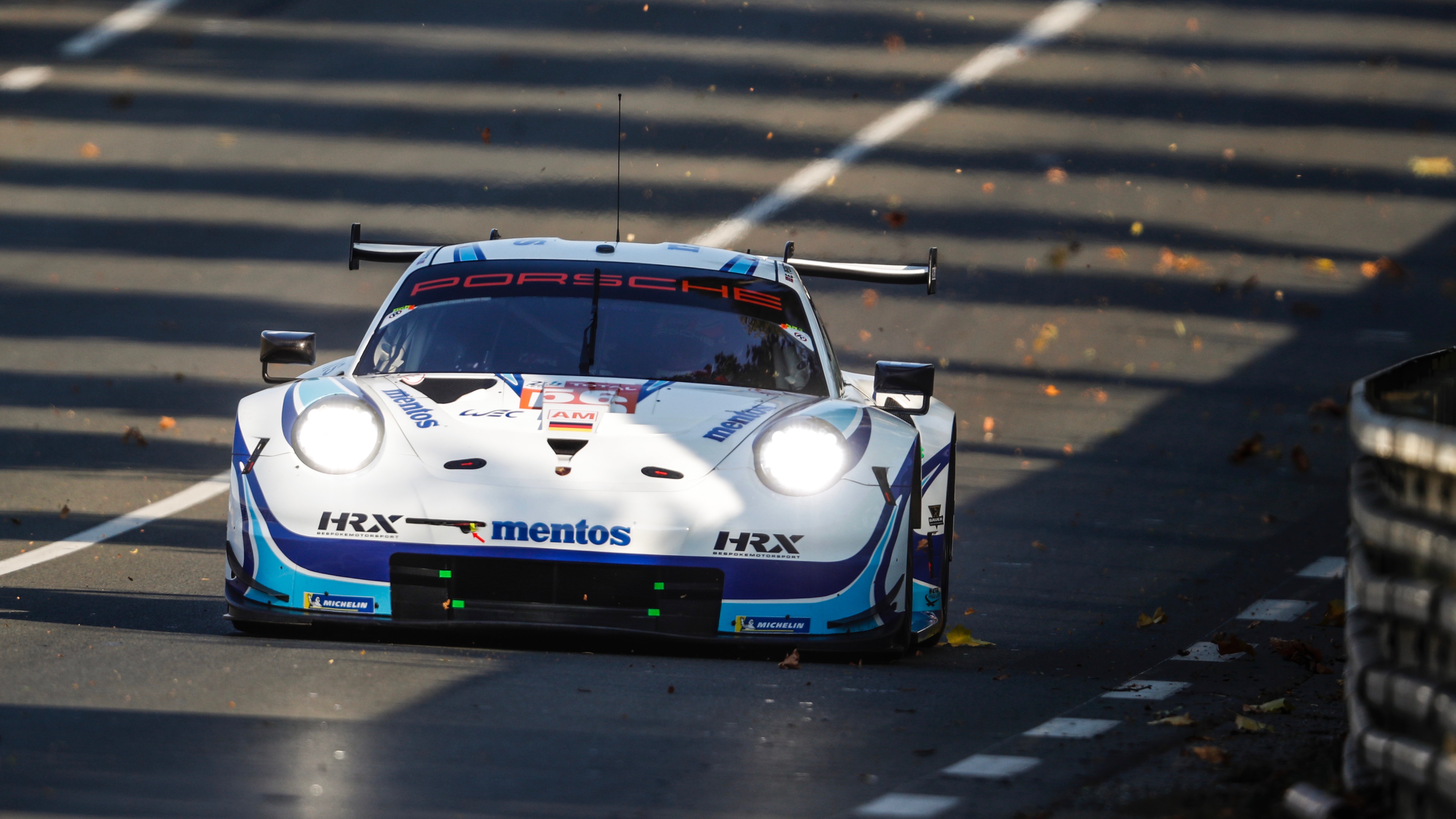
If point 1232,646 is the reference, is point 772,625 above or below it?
above

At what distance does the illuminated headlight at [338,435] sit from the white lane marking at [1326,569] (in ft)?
14.9

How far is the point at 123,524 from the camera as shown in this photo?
8.82 m

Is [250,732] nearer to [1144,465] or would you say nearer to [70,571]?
[70,571]

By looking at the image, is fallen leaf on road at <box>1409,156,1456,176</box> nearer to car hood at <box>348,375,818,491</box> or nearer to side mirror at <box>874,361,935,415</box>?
side mirror at <box>874,361,935,415</box>

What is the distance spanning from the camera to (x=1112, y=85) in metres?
20.3

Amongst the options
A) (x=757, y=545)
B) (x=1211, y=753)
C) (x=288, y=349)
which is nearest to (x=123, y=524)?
(x=288, y=349)

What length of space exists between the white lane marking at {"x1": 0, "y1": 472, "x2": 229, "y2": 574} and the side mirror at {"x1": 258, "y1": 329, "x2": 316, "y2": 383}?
151 centimetres

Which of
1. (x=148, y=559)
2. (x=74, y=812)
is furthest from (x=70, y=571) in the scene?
(x=74, y=812)

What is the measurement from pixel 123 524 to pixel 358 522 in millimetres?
3296

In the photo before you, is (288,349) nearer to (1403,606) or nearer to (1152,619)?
(1152,619)

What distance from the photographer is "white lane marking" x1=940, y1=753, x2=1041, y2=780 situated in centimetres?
477

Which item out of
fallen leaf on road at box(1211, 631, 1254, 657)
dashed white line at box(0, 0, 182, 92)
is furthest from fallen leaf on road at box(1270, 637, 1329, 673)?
dashed white line at box(0, 0, 182, 92)

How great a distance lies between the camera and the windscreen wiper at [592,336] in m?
6.88

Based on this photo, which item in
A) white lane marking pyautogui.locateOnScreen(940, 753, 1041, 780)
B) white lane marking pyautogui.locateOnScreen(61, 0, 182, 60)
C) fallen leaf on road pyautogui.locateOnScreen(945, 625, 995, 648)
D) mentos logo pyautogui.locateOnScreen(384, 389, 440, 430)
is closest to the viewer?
white lane marking pyautogui.locateOnScreen(940, 753, 1041, 780)
